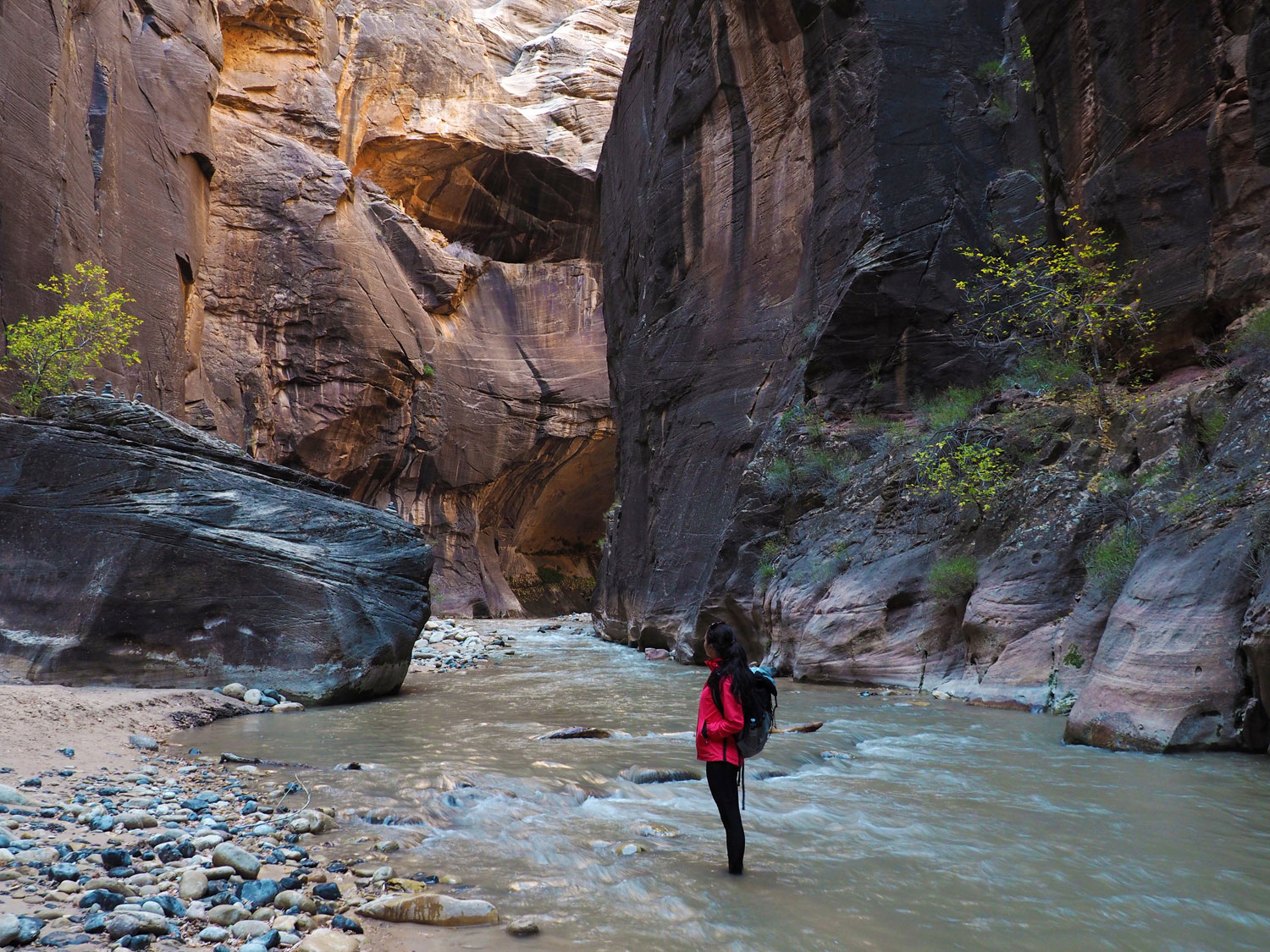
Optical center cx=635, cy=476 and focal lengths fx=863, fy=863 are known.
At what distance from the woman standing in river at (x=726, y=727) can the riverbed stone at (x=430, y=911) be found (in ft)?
3.97

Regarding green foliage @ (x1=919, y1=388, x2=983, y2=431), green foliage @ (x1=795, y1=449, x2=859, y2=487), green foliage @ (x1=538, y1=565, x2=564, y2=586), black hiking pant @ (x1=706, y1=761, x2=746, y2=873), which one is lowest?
green foliage @ (x1=538, y1=565, x2=564, y2=586)

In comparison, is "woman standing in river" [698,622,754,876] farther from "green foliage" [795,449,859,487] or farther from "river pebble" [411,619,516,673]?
"river pebble" [411,619,516,673]

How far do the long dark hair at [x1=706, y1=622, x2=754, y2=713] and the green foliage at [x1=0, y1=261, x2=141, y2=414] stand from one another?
12.6 metres

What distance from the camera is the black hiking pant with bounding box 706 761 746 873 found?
4.21 meters

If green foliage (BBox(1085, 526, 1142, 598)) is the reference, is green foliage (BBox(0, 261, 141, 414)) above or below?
above

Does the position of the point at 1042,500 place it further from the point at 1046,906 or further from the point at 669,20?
the point at 669,20

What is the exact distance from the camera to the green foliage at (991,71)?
1630cm

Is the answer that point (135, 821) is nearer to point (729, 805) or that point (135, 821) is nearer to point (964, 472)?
point (729, 805)

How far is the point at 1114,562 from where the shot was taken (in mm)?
8461

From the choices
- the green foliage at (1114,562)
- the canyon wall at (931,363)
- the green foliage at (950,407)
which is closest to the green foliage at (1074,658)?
the canyon wall at (931,363)


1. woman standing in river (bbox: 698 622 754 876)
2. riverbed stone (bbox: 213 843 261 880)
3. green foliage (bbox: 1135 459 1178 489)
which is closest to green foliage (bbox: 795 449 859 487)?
green foliage (bbox: 1135 459 1178 489)

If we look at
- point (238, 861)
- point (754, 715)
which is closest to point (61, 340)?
point (238, 861)

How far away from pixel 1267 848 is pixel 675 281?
18.3 meters

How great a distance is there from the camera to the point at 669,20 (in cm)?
2191
